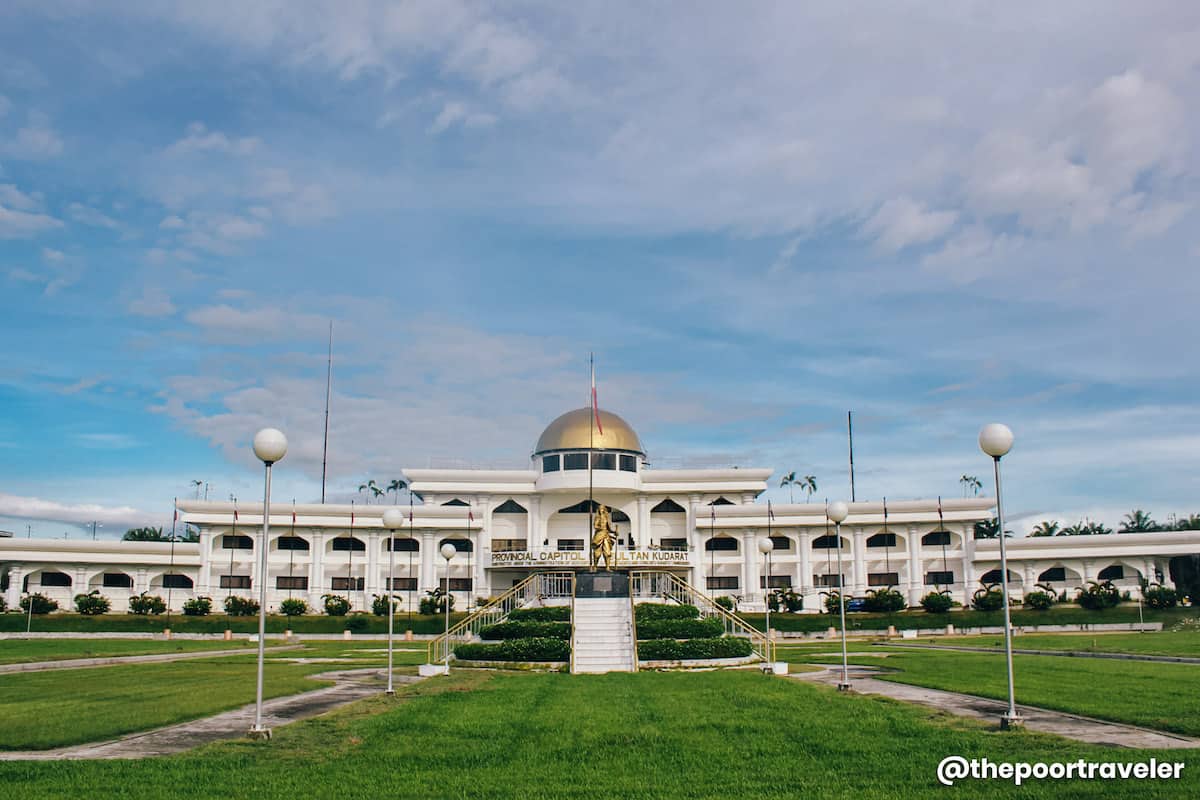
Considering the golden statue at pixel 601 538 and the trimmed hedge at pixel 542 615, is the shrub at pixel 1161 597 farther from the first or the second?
the trimmed hedge at pixel 542 615

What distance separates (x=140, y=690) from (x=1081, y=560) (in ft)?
A: 205

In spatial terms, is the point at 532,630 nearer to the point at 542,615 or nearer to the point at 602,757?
the point at 542,615

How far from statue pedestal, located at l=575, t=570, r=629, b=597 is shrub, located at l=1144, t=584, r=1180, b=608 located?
39779mm

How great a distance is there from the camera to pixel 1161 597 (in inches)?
2227

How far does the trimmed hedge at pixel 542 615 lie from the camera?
34.8 m

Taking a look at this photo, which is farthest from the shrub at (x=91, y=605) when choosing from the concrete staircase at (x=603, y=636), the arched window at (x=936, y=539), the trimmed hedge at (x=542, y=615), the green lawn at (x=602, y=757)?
the arched window at (x=936, y=539)

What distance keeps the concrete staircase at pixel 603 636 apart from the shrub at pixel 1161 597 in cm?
4022

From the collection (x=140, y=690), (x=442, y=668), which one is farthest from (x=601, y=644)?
(x=140, y=690)

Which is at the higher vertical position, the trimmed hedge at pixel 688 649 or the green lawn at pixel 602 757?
the green lawn at pixel 602 757

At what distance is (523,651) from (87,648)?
80.2 feet

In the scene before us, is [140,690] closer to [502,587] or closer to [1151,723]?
[1151,723]

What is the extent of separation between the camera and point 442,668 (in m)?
26.9

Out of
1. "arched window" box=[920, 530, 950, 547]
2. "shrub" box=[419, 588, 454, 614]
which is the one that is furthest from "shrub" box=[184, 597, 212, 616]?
"arched window" box=[920, 530, 950, 547]

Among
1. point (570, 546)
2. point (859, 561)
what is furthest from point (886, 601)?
point (570, 546)
